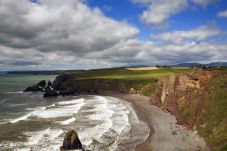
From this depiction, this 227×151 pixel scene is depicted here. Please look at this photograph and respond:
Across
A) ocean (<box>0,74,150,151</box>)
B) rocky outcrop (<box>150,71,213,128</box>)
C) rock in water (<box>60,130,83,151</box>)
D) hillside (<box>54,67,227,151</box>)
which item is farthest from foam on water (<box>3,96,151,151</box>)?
hillside (<box>54,67,227,151</box>)

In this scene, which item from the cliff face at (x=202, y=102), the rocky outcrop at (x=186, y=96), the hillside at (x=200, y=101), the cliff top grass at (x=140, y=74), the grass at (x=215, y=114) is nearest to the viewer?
the grass at (x=215, y=114)

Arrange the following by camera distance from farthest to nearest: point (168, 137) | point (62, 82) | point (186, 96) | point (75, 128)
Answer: point (62, 82)
point (186, 96)
point (75, 128)
point (168, 137)

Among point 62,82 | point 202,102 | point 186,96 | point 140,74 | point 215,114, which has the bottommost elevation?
point 62,82

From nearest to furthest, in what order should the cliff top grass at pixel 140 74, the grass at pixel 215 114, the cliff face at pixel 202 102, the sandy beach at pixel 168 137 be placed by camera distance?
the grass at pixel 215 114, the sandy beach at pixel 168 137, the cliff face at pixel 202 102, the cliff top grass at pixel 140 74

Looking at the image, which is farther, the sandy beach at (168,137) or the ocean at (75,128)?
the ocean at (75,128)

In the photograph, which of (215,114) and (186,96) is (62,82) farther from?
(215,114)

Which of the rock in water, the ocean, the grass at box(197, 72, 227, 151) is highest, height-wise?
the grass at box(197, 72, 227, 151)

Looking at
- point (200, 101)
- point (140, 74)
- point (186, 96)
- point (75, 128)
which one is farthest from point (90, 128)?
point (140, 74)

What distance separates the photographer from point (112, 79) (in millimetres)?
137500

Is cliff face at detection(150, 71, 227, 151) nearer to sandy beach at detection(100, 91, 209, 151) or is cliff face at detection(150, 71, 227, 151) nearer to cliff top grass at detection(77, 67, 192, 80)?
sandy beach at detection(100, 91, 209, 151)

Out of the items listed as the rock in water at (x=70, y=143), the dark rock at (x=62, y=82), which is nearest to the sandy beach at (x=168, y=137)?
the rock in water at (x=70, y=143)

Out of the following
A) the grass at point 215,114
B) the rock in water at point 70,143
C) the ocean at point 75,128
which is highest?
the grass at point 215,114

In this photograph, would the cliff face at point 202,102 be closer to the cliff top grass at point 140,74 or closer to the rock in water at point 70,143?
the rock in water at point 70,143

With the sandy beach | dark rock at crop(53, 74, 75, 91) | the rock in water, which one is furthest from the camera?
dark rock at crop(53, 74, 75, 91)
